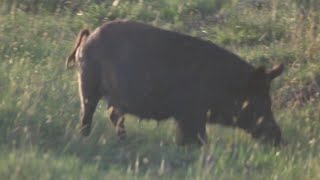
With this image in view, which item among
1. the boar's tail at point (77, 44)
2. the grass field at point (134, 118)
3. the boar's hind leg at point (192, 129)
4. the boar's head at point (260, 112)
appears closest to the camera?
the grass field at point (134, 118)

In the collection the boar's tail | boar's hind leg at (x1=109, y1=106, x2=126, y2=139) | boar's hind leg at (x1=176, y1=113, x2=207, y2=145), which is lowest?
boar's hind leg at (x1=109, y1=106, x2=126, y2=139)

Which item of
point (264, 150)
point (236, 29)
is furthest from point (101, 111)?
point (236, 29)

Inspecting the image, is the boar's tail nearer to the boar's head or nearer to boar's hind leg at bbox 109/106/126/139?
boar's hind leg at bbox 109/106/126/139

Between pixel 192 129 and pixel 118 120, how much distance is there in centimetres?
73

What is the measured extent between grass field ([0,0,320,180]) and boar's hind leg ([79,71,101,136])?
0.35ft

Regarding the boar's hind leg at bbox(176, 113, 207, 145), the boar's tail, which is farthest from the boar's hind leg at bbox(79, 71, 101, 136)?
the boar's hind leg at bbox(176, 113, 207, 145)

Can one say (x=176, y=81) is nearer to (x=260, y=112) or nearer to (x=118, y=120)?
(x=118, y=120)

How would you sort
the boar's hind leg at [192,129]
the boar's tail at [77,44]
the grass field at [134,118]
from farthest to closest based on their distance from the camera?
the boar's tail at [77,44] < the boar's hind leg at [192,129] < the grass field at [134,118]

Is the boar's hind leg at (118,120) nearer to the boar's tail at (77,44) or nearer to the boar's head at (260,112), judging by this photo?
the boar's tail at (77,44)

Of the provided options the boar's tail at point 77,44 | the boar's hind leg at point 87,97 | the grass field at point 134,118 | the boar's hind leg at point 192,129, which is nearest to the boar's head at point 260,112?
the grass field at point 134,118

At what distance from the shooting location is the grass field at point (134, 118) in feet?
24.1

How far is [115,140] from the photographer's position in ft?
27.6

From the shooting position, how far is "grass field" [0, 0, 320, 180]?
7.34m

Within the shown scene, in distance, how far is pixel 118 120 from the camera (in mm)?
8672
